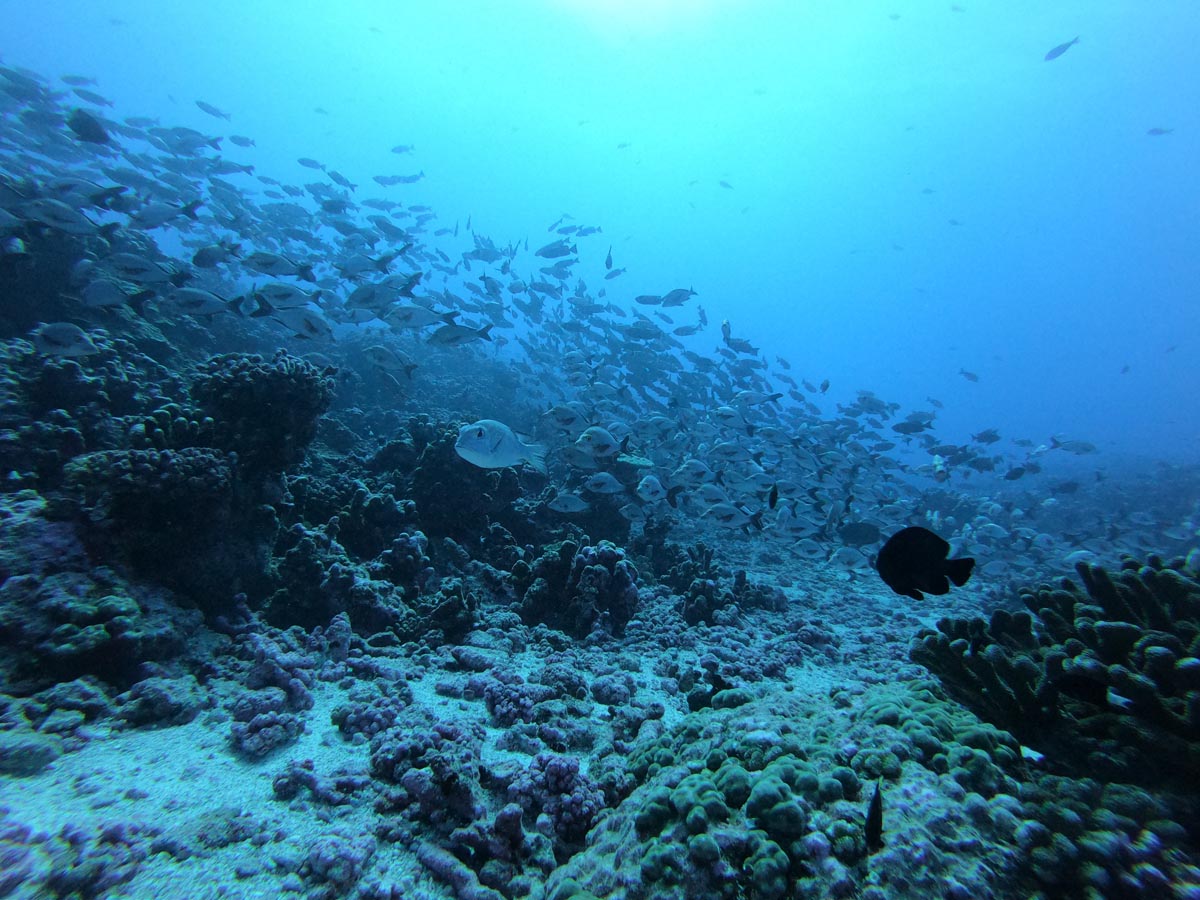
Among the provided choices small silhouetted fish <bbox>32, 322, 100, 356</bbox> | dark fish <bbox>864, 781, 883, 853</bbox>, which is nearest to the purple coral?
dark fish <bbox>864, 781, 883, 853</bbox>

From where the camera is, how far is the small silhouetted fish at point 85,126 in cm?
1048

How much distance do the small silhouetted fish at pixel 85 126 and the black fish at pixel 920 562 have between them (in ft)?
52.8

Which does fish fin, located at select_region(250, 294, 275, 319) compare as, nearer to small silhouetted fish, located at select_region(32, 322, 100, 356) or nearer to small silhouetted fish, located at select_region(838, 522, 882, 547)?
small silhouetted fish, located at select_region(32, 322, 100, 356)

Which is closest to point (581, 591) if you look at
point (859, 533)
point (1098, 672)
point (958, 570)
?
point (958, 570)

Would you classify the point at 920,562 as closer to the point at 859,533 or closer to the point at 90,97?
the point at 859,533

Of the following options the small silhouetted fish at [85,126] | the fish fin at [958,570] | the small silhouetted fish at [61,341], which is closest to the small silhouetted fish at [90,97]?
the small silhouetted fish at [85,126]

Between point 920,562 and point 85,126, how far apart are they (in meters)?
16.5

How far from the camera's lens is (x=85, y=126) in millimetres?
10648

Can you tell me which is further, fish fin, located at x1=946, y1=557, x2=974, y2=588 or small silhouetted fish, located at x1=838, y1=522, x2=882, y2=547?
small silhouetted fish, located at x1=838, y1=522, x2=882, y2=547

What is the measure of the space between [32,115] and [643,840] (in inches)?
938

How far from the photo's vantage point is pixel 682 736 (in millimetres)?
3828

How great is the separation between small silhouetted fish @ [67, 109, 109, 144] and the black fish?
52.8 ft

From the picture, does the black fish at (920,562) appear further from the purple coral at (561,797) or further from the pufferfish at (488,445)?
the pufferfish at (488,445)

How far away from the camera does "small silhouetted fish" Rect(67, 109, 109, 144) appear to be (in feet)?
34.4
